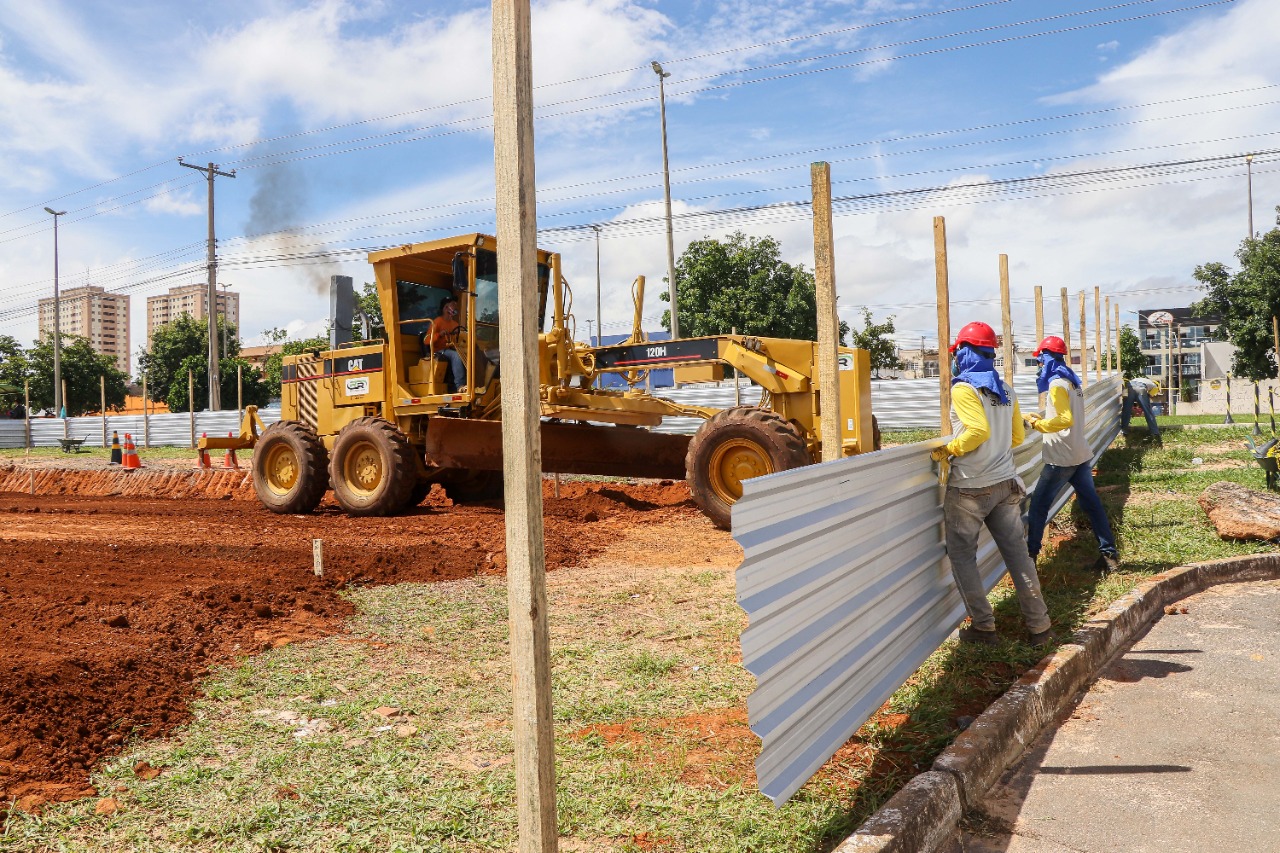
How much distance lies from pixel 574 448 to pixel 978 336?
6.80 m

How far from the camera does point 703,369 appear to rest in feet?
37.0

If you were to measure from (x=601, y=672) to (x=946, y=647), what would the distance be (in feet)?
6.84

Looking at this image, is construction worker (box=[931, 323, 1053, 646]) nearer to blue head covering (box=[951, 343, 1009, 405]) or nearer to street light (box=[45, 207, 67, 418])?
blue head covering (box=[951, 343, 1009, 405])

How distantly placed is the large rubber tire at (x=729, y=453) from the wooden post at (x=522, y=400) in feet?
23.6

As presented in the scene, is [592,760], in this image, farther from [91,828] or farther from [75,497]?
[75,497]

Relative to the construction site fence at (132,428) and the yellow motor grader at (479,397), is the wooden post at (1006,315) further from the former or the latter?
the construction site fence at (132,428)

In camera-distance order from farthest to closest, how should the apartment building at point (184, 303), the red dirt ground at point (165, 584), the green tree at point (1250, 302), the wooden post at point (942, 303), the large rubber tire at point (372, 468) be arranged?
the apartment building at point (184, 303) < the green tree at point (1250, 302) < the large rubber tire at point (372, 468) < the wooden post at point (942, 303) < the red dirt ground at point (165, 584)

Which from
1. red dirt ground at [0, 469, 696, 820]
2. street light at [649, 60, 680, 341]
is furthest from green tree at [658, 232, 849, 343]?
red dirt ground at [0, 469, 696, 820]

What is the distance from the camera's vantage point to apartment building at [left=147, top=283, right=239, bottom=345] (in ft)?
427

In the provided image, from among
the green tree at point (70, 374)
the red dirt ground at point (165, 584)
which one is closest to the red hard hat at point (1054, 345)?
the red dirt ground at point (165, 584)

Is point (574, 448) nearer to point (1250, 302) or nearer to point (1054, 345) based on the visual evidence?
point (1054, 345)

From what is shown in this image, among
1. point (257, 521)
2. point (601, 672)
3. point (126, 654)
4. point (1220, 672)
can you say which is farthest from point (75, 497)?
point (1220, 672)

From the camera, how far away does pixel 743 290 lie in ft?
123

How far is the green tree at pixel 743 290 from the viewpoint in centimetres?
3716
